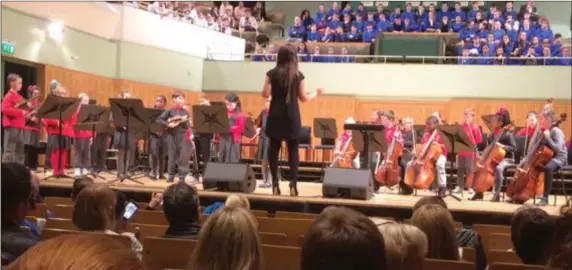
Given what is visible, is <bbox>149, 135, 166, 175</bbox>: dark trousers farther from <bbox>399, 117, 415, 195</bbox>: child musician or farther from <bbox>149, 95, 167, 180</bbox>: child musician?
<bbox>399, 117, 415, 195</bbox>: child musician

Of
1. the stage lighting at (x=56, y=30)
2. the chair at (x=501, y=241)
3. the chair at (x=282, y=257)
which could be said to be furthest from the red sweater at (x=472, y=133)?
the stage lighting at (x=56, y=30)

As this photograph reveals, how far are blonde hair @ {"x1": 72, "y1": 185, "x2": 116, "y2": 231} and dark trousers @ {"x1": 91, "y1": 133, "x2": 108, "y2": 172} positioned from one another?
6.86m

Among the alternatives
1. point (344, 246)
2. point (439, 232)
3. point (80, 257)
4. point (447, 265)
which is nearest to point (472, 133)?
point (439, 232)

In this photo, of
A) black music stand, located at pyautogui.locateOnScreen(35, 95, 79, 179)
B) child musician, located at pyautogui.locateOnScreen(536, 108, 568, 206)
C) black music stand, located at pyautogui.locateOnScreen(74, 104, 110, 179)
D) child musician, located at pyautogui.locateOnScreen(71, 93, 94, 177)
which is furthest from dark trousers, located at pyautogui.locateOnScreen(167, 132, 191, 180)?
child musician, located at pyautogui.locateOnScreen(536, 108, 568, 206)

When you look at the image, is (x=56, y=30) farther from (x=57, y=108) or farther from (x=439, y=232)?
(x=439, y=232)

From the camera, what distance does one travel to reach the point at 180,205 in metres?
3.72

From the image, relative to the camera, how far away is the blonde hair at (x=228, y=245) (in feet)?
8.45

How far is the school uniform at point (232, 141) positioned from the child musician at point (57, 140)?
214 cm

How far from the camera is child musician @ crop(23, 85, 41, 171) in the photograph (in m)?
9.16

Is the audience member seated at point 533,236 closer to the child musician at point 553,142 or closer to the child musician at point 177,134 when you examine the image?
the child musician at point 553,142

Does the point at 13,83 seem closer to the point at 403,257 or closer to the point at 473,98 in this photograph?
the point at 403,257

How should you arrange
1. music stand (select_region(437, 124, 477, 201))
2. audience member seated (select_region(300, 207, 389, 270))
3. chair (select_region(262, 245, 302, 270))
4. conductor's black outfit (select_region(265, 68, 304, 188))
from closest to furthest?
audience member seated (select_region(300, 207, 389, 270)), chair (select_region(262, 245, 302, 270)), conductor's black outfit (select_region(265, 68, 304, 188)), music stand (select_region(437, 124, 477, 201))

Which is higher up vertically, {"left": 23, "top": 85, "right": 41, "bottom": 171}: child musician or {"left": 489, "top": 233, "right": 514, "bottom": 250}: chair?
{"left": 23, "top": 85, "right": 41, "bottom": 171}: child musician

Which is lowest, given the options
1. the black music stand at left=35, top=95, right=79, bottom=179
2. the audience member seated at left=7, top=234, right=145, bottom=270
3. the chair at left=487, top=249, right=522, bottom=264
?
the chair at left=487, top=249, right=522, bottom=264
